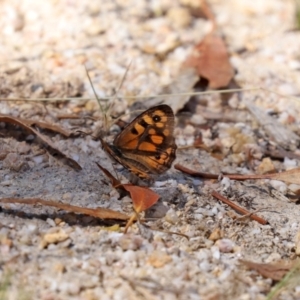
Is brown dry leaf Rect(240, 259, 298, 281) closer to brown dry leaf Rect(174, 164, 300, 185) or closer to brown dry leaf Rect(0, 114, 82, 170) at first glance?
brown dry leaf Rect(174, 164, 300, 185)

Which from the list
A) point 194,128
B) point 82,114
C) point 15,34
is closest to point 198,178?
point 194,128

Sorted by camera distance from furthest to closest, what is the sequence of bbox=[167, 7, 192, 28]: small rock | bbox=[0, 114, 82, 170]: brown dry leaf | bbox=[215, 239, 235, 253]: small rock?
1. bbox=[167, 7, 192, 28]: small rock
2. bbox=[0, 114, 82, 170]: brown dry leaf
3. bbox=[215, 239, 235, 253]: small rock

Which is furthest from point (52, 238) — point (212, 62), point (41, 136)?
point (212, 62)

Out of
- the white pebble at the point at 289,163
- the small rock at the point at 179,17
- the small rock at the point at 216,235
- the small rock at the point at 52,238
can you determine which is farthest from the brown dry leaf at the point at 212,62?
the small rock at the point at 52,238

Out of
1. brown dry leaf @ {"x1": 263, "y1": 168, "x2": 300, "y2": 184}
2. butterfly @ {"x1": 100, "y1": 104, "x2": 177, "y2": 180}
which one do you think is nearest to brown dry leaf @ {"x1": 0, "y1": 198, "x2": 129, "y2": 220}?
butterfly @ {"x1": 100, "y1": 104, "x2": 177, "y2": 180}

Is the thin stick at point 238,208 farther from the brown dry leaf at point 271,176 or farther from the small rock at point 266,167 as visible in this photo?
the small rock at point 266,167

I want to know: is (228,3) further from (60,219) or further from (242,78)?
(60,219)
